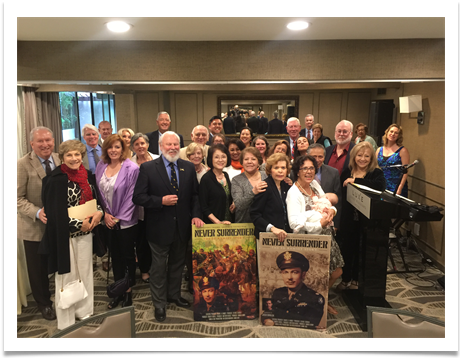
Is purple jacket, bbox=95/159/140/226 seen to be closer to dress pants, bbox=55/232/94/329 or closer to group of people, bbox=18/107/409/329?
group of people, bbox=18/107/409/329

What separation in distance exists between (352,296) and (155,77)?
2.80 m

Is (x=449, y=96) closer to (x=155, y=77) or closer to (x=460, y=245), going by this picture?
(x=460, y=245)

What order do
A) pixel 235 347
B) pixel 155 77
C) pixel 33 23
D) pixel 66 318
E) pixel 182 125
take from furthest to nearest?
pixel 182 125
pixel 155 77
pixel 66 318
pixel 33 23
pixel 235 347

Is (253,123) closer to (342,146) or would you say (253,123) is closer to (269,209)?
(342,146)

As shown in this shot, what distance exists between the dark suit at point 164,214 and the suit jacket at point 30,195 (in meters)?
0.84

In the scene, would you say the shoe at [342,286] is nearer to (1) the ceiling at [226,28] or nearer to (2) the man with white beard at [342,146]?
(2) the man with white beard at [342,146]

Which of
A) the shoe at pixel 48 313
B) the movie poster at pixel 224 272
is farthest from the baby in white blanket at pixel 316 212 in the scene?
the shoe at pixel 48 313

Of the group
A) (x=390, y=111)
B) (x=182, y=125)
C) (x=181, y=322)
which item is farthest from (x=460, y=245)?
(x=182, y=125)

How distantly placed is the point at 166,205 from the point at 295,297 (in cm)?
129

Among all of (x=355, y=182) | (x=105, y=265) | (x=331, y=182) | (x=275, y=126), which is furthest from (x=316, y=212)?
(x=275, y=126)

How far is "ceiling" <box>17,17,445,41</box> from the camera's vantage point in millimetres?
2346

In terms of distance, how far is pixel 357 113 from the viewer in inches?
309

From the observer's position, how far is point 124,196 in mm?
2902

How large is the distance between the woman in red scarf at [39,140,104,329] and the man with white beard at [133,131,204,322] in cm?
44
